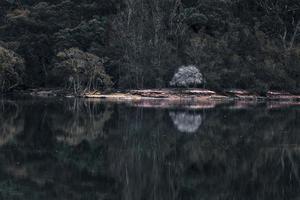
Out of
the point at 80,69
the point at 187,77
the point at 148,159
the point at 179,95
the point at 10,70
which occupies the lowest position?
the point at 148,159

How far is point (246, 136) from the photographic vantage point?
3134 centimetres

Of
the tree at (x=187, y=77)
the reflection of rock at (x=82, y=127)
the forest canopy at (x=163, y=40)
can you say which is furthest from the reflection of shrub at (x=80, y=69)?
the reflection of rock at (x=82, y=127)

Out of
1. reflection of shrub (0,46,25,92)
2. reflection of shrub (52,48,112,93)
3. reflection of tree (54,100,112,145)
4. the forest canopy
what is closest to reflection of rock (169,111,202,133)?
reflection of tree (54,100,112,145)

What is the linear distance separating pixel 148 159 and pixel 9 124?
1470 centimetres

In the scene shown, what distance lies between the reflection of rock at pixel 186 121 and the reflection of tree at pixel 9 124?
9.81 metres

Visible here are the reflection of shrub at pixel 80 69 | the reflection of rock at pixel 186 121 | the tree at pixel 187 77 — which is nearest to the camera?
the reflection of rock at pixel 186 121

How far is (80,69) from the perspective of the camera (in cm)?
6969

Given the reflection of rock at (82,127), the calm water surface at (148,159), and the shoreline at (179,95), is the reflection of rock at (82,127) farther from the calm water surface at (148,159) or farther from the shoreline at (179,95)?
the shoreline at (179,95)

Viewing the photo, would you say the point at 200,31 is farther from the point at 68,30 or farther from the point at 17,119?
the point at 17,119

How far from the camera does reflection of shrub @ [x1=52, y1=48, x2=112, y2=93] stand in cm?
6919

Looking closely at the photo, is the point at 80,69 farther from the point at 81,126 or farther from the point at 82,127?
the point at 82,127

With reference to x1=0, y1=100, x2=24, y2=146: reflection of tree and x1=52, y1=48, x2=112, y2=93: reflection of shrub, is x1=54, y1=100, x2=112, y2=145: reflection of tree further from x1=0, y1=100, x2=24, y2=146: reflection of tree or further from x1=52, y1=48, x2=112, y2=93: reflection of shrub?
x1=52, y1=48, x2=112, y2=93: reflection of shrub

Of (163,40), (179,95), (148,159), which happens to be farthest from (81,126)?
(163,40)

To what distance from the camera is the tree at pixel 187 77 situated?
72.7 m
